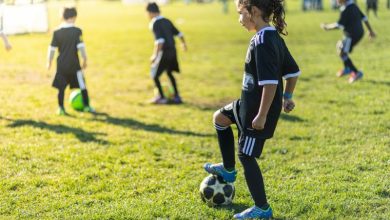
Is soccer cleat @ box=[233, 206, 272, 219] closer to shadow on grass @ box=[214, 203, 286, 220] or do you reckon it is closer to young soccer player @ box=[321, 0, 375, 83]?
shadow on grass @ box=[214, 203, 286, 220]

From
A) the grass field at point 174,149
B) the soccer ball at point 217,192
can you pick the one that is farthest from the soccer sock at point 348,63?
the soccer ball at point 217,192

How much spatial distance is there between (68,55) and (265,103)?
21.2 ft

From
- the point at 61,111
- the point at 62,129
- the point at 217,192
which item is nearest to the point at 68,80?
the point at 61,111

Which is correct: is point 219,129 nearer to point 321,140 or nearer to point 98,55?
point 321,140

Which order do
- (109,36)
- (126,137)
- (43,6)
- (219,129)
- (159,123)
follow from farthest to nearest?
1. (109,36)
2. (43,6)
3. (159,123)
4. (126,137)
5. (219,129)

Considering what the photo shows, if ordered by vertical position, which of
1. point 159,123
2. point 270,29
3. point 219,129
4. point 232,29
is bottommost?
point 232,29

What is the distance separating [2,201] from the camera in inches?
220

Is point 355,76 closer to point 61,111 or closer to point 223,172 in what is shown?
point 61,111

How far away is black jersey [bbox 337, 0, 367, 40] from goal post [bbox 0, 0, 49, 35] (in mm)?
10112

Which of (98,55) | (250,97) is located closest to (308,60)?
(98,55)

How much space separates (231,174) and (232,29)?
22.5 m

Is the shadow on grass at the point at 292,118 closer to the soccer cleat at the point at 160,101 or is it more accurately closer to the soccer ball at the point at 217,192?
the soccer cleat at the point at 160,101

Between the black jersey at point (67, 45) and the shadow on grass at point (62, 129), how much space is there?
1.42 meters

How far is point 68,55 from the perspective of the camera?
1028 centimetres
